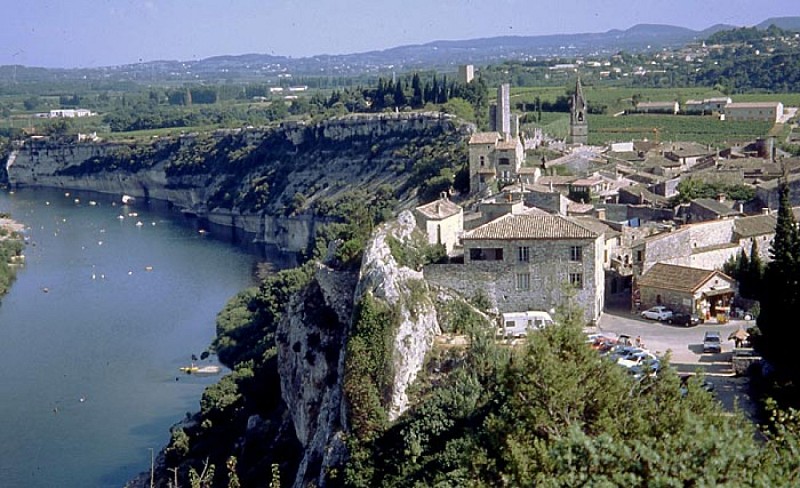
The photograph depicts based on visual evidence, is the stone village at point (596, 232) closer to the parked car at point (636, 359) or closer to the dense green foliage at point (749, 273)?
the dense green foliage at point (749, 273)

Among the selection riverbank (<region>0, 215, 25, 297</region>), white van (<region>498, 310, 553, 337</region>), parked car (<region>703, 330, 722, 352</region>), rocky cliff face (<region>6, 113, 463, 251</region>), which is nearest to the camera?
parked car (<region>703, 330, 722, 352</region>)

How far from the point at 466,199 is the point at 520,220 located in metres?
13.0

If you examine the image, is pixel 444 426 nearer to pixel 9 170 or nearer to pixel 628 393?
pixel 628 393

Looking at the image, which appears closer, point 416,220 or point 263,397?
point 416,220

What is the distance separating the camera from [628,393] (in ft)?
41.8

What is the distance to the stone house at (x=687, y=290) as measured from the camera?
20.7m

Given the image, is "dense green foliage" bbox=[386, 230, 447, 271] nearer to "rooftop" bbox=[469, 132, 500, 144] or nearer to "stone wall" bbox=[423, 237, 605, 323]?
"stone wall" bbox=[423, 237, 605, 323]

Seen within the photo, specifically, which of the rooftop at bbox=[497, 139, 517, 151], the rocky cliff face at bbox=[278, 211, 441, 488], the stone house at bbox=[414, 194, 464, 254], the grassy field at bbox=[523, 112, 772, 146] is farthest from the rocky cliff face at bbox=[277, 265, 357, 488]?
the grassy field at bbox=[523, 112, 772, 146]

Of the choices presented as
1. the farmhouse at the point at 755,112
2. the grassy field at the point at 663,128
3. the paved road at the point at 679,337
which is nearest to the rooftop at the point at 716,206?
the paved road at the point at 679,337

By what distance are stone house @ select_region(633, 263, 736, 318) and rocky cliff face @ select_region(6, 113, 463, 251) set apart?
33.9 m

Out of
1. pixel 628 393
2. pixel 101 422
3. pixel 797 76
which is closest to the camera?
pixel 628 393

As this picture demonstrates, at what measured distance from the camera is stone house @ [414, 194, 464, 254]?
21766mm

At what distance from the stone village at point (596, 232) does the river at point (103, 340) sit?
36.6 ft

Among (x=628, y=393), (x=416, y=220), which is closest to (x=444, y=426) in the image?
(x=628, y=393)
